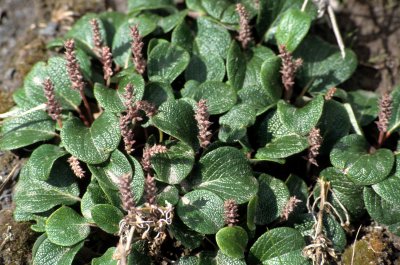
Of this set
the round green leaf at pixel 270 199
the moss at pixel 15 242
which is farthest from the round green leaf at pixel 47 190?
the round green leaf at pixel 270 199

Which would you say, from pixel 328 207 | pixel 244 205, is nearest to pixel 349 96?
pixel 328 207

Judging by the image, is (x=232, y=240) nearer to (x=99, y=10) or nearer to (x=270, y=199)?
(x=270, y=199)

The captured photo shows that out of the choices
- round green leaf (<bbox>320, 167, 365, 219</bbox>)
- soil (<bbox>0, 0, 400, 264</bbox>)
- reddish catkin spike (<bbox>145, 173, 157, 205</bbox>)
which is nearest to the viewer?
reddish catkin spike (<bbox>145, 173, 157, 205</bbox>)

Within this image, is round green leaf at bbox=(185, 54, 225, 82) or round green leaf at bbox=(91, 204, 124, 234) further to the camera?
round green leaf at bbox=(185, 54, 225, 82)

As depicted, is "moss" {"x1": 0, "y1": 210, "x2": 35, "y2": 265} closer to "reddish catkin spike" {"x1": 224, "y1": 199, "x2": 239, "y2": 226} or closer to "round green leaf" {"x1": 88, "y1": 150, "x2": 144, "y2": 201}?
"round green leaf" {"x1": 88, "y1": 150, "x2": 144, "y2": 201}

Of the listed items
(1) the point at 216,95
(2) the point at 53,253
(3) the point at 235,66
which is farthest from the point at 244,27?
(2) the point at 53,253

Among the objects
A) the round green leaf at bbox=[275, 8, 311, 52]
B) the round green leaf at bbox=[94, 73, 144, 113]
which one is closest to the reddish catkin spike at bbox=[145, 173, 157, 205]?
the round green leaf at bbox=[94, 73, 144, 113]

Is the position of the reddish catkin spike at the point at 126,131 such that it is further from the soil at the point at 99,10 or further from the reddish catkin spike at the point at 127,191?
the soil at the point at 99,10
